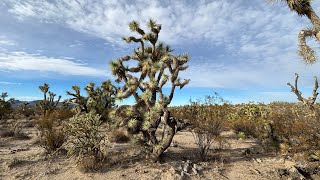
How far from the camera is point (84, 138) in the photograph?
7.28 metres

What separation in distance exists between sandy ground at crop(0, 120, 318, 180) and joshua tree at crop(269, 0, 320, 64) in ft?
10.1

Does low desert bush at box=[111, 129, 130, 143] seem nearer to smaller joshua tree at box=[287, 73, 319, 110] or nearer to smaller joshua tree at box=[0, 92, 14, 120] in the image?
smaller joshua tree at box=[287, 73, 319, 110]

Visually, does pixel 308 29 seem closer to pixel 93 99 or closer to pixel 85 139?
pixel 85 139

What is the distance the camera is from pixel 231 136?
1220 centimetres

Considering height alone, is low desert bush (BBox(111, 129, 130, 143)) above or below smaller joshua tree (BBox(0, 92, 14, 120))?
below

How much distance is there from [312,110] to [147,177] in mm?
5466

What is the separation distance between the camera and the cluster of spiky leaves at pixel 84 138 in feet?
23.6

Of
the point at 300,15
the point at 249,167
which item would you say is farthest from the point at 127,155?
the point at 300,15

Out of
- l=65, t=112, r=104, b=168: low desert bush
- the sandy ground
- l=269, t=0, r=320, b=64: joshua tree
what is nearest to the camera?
the sandy ground

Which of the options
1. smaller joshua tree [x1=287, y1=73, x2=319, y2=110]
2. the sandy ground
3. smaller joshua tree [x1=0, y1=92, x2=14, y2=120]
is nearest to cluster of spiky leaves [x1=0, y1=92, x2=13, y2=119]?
smaller joshua tree [x1=0, y1=92, x2=14, y2=120]

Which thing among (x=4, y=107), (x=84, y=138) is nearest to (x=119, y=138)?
(x=84, y=138)

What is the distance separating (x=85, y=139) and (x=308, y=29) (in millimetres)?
6982

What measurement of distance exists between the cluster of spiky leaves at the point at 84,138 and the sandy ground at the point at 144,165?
1.38ft

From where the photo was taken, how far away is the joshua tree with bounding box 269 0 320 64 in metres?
8.23
